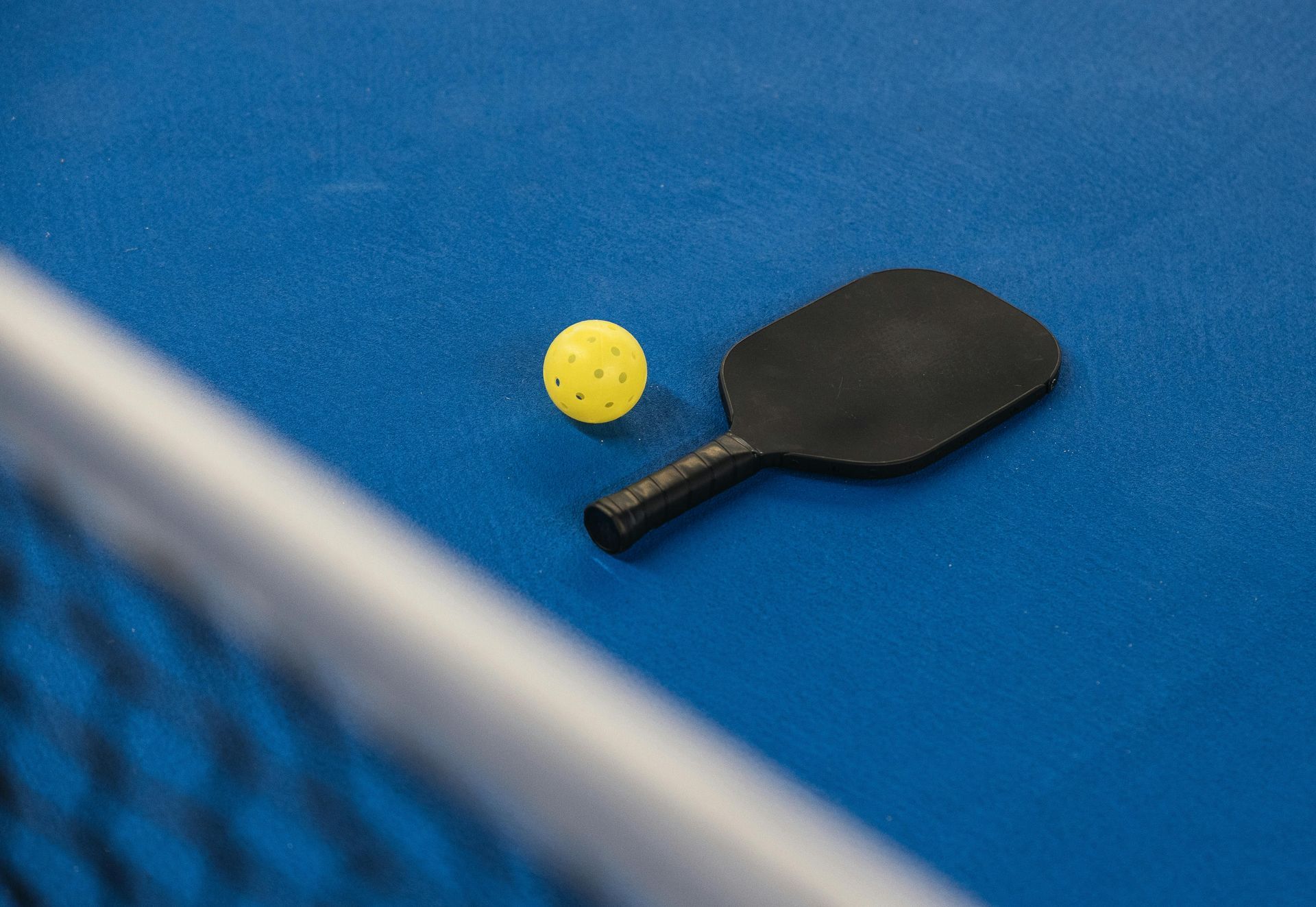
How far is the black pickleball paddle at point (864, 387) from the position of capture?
131cm

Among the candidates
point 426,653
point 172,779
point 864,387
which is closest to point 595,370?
point 864,387

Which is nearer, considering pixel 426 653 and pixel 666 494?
pixel 426 653

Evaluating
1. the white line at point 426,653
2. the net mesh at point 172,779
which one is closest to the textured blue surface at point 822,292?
the net mesh at point 172,779

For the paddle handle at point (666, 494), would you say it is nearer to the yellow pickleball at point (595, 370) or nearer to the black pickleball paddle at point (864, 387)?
the black pickleball paddle at point (864, 387)

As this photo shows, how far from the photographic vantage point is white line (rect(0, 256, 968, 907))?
413 millimetres

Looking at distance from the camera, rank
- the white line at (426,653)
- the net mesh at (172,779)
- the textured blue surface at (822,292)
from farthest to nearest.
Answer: the textured blue surface at (822,292) → the net mesh at (172,779) → the white line at (426,653)

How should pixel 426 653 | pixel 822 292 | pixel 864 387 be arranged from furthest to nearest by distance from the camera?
pixel 822 292 → pixel 864 387 → pixel 426 653

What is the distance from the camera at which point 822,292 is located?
164 cm

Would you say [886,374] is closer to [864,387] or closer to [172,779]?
[864,387]

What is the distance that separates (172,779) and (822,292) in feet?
3.27

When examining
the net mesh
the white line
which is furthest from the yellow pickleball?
the white line

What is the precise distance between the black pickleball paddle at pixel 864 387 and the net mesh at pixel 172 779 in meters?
0.38

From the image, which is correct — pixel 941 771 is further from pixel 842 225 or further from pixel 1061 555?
pixel 842 225

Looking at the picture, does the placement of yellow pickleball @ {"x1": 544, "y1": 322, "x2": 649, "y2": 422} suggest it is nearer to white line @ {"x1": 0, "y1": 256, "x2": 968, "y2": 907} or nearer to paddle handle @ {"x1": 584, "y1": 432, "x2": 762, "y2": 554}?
paddle handle @ {"x1": 584, "y1": 432, "x2": 762, "y2": 554}
